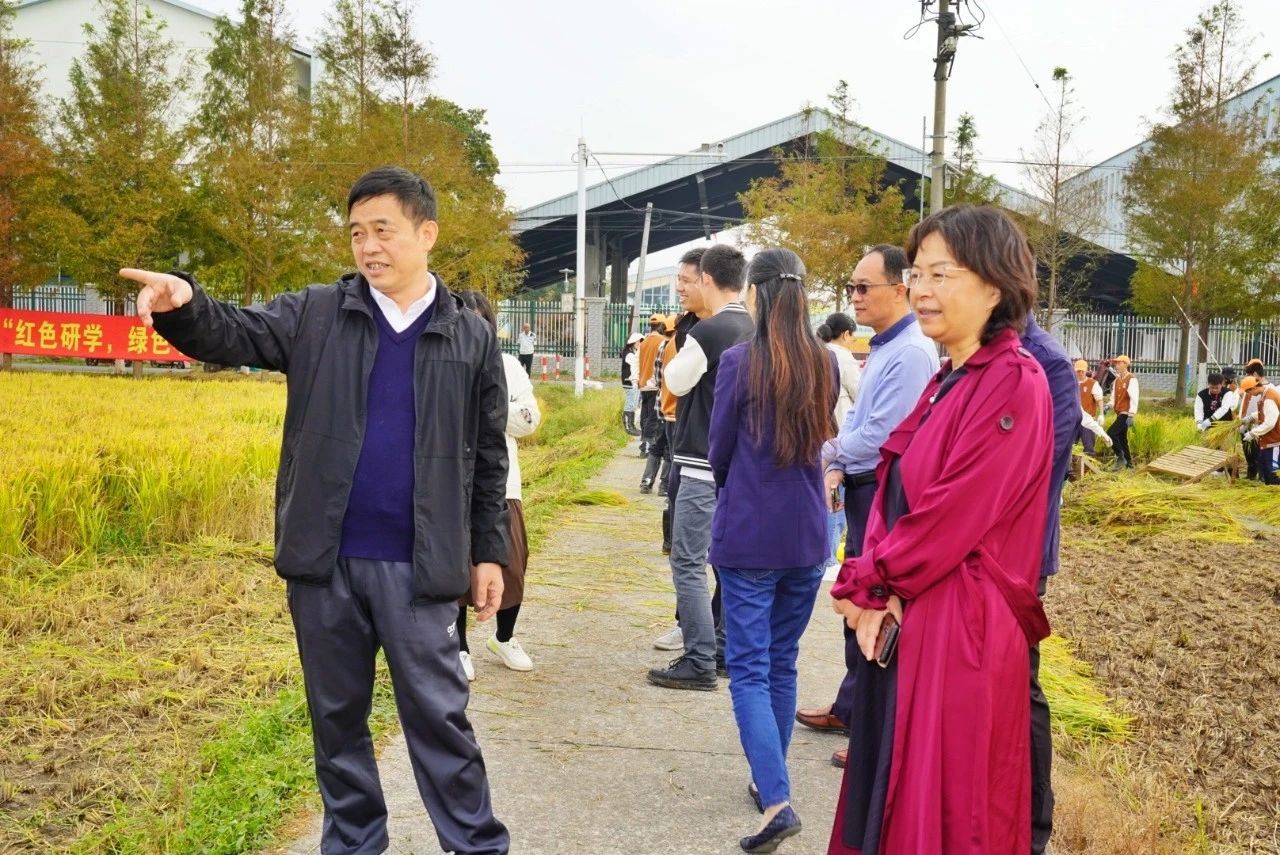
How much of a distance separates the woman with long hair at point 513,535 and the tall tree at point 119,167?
23.0 meters

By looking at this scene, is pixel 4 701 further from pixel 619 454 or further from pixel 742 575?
pixel 619 454

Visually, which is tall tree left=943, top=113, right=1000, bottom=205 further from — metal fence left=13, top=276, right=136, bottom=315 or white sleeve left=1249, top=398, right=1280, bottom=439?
metal fence left=13, top=276, right=136, bottom=315

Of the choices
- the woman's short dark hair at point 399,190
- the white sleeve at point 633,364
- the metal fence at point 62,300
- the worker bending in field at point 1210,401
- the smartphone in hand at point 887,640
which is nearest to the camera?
the smartphone in hand at point 887,640

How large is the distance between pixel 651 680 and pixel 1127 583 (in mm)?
4463

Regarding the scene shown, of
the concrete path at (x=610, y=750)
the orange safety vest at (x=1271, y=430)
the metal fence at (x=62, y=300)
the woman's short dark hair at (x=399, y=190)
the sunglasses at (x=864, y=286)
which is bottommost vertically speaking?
the concrete path at (x=610, y=750)

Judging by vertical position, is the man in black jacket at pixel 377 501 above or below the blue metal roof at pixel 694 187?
below

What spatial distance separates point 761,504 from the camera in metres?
3.89

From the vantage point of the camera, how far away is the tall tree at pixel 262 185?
2589 centimetres

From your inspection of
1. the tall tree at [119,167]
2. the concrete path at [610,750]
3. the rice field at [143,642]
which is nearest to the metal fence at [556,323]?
the tall tree at [119,167]

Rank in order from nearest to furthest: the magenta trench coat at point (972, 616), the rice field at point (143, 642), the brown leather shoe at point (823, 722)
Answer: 1. the magenta trench coat at point (972, 616)
2. the rice field at point (143, 642)
3. the brown leather shoe at point (823, 722)

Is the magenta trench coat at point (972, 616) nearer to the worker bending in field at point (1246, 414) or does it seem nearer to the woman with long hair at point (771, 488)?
the woman with long hair at point (771, 488)

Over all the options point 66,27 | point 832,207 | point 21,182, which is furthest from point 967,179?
point 66,27

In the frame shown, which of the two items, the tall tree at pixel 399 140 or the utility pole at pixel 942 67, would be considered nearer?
the utility pole at pixel 942 67

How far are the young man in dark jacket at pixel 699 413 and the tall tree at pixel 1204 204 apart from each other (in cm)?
2507
